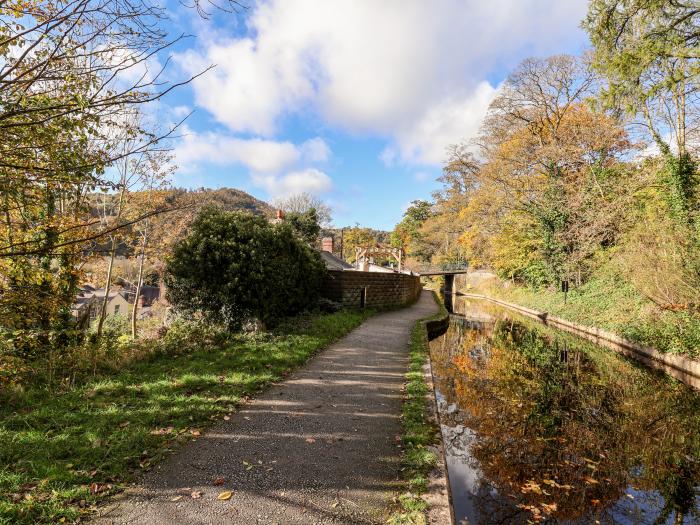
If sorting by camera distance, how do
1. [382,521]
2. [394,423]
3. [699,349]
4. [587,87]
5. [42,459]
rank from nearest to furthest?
[382,521], [42,459], [394,423], [699,349], [587,87]

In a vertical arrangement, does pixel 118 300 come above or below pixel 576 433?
A: below

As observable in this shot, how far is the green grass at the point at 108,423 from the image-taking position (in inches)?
108

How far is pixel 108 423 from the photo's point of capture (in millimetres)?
3879

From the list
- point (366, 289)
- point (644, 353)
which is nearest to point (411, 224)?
point (366, 289)

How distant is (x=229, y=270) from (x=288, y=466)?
240 inches

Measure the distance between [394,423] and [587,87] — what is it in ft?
69.6

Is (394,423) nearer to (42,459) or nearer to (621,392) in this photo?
(42,459)

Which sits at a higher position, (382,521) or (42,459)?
(42,459)

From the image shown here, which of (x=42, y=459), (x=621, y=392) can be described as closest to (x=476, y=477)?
(x=42, y=459)

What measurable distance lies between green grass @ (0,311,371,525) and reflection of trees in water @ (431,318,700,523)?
3.15 metres

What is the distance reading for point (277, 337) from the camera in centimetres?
831

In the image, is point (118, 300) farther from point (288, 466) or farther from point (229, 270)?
point (288, 466)

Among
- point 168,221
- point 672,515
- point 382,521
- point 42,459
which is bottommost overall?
point 672,515

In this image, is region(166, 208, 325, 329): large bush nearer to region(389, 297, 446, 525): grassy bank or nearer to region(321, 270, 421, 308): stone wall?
region(321, 270, 421, 308): stone wall
